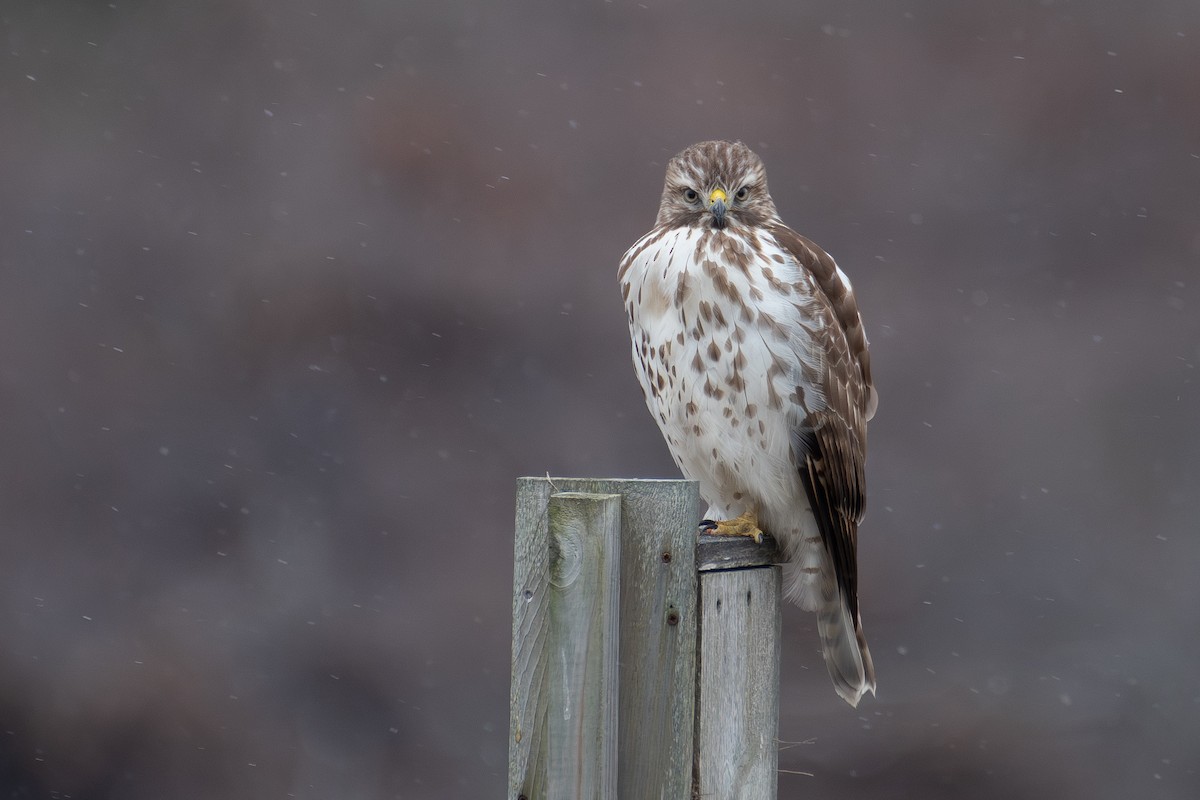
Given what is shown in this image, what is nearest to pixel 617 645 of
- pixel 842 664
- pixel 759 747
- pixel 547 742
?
pixel 547 742

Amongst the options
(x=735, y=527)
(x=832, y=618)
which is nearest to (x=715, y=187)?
(x=735, y=527)

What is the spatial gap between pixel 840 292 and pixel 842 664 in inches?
29.9

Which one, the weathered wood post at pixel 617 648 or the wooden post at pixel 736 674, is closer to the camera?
the weathered wood post at pixel 617 648

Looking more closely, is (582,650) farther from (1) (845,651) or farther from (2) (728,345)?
(1) (845,651)

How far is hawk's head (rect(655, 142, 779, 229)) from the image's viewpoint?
2.61 m

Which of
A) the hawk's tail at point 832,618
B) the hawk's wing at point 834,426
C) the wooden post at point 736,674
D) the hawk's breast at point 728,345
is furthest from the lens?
the hawk's tail at point 832,618

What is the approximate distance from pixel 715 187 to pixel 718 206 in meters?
0.07

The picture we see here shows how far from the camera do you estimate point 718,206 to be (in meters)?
Answer: 2.56

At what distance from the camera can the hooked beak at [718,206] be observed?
255 cm

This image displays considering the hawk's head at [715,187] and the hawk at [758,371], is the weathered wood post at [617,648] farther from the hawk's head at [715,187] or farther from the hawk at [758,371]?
the hawk's head at [715,187]

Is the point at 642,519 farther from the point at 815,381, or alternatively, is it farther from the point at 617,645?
A: the point at 815,381

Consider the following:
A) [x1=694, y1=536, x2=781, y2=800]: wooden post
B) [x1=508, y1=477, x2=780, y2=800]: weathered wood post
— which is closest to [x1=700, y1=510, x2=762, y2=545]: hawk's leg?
[x1=694, y1=536, x2=781, y2=800]: wooden post

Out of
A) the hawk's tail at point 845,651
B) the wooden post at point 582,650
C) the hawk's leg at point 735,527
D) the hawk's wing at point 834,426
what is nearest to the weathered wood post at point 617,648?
the wooden post at point 582,650

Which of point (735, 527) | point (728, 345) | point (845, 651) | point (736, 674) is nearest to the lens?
point (736, 674)
